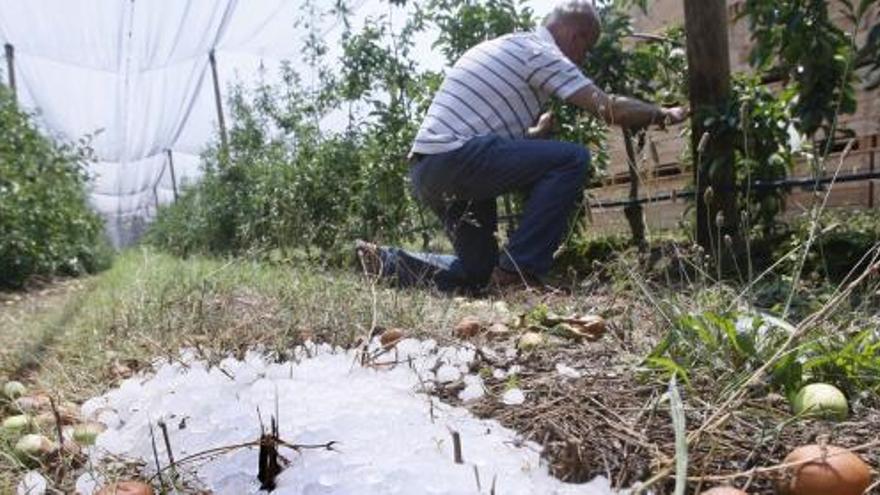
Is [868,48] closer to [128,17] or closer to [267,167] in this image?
[267,167]

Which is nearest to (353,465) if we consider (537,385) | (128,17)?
(537,385)

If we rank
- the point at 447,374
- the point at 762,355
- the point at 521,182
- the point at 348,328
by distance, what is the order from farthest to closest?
the point at 521,182 < the point at 348,328 < the point at 447,374 < the point at 762,355

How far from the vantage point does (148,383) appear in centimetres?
149

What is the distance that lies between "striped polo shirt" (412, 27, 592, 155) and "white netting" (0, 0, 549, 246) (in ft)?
8.12

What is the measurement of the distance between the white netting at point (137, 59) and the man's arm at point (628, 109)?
9.28 feet

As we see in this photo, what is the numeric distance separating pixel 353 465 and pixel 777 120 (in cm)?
285

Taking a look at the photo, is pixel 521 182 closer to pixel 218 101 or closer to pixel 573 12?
pixel 573 12

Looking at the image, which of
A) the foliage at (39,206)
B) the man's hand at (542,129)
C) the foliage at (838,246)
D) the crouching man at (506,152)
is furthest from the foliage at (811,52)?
the foliage at (39,206)

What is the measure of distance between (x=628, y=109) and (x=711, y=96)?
19.6 inches

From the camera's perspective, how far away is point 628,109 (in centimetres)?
299

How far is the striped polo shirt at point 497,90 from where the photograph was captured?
3.15 metres

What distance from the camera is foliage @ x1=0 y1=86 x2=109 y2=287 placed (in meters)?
6.48

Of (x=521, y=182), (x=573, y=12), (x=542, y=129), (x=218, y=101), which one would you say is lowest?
(x=521, y=182)

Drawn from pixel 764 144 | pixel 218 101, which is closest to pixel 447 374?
pixel 764 144
